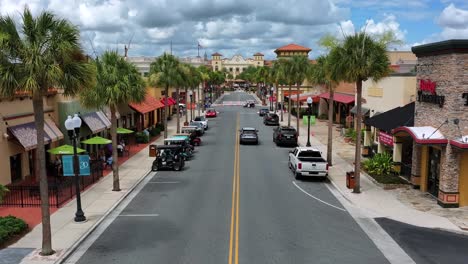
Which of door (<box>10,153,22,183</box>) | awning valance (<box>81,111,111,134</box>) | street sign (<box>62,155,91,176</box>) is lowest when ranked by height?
door (<box>10,153,22,183</box>)

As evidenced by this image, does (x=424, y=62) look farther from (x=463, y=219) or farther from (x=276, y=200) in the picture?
(x=276, y=200)

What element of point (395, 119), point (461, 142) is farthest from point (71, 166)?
point (395, 119)

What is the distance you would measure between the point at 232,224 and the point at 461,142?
1005 centimetres

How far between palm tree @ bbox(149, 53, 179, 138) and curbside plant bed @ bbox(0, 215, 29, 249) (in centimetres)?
2597

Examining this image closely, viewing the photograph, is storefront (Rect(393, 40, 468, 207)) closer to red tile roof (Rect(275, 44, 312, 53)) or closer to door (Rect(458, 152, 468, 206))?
door (Rect(458, 152, 468, 206))

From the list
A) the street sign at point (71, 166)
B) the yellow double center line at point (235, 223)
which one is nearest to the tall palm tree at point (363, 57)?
the yellow double center line at point (235, 223)

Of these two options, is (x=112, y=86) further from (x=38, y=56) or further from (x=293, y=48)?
(x=293, y=48)

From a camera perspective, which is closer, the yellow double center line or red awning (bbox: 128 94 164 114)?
the yellow double center line

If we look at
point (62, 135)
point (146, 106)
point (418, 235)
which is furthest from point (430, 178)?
point (146, 106)

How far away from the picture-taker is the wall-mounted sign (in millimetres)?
20989

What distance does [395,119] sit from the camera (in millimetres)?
28312

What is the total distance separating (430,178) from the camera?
75.7ft

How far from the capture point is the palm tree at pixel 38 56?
1321cm

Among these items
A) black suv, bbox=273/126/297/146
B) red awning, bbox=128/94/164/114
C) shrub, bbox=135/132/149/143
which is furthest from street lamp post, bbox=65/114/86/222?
black suv, bbox=273/126/297/146
